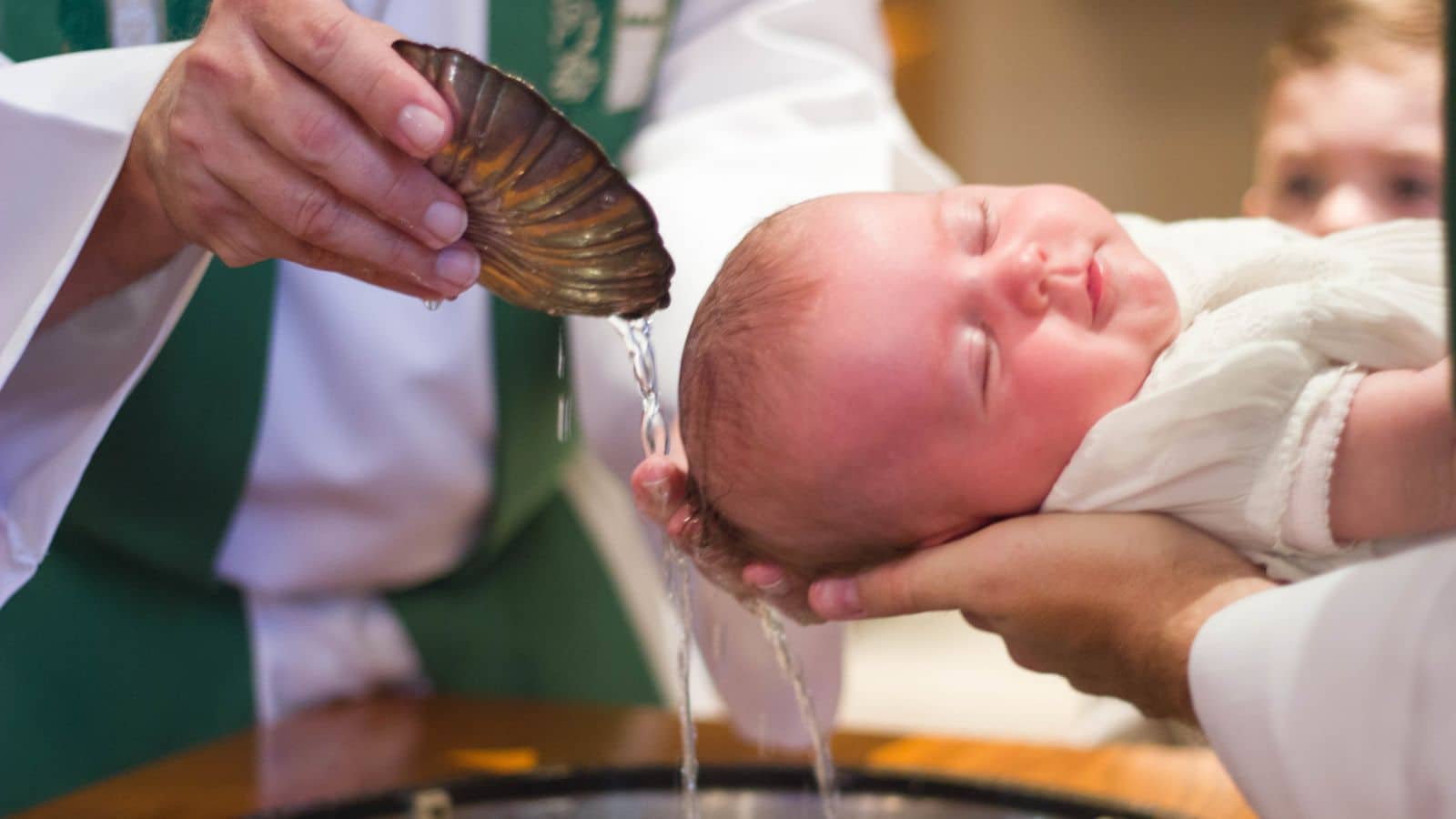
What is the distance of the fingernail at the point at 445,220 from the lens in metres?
0.82

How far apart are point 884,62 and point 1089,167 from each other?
2.37 metres

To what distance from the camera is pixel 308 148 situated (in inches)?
30.6

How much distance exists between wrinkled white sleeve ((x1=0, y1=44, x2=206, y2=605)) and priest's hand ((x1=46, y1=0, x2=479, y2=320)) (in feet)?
0.22

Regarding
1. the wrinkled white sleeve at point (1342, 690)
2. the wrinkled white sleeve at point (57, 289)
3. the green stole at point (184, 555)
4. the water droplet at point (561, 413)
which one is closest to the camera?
the wrinkled white sleeve at point (1342, 690)

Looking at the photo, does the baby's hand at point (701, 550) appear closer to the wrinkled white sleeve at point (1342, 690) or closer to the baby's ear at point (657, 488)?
the baby's ear at point (657, 488)

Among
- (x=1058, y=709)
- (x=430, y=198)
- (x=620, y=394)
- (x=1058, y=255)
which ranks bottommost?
(x=1058, y=709)

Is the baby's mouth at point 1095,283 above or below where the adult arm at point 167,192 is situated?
below

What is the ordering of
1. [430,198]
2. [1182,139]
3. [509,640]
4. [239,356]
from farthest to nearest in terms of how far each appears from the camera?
[1182,139], [509,640], [239,356], [430,198]

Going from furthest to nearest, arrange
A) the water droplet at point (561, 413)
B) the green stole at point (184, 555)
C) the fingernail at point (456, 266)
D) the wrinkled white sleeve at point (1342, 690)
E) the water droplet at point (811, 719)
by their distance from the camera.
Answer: the water droplet at point (561, 413), the green stole at point (184, 555), the water droplet at point (811, 719), the fingernail at point (456, 266), the wrinkled white sleeve at point (1342, 690)

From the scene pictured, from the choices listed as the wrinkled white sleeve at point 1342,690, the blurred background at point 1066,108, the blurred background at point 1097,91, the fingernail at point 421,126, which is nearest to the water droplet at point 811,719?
the wrinkled white sleeve at point 1342,690

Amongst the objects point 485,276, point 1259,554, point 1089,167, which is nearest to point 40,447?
point 485,276

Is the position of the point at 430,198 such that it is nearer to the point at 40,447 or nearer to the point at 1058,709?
the point at 40,447

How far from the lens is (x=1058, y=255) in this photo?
105 cm

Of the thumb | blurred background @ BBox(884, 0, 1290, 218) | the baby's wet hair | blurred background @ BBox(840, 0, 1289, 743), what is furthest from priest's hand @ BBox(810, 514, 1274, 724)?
blurred background @ BBox(884, 0, 1290, 218)
